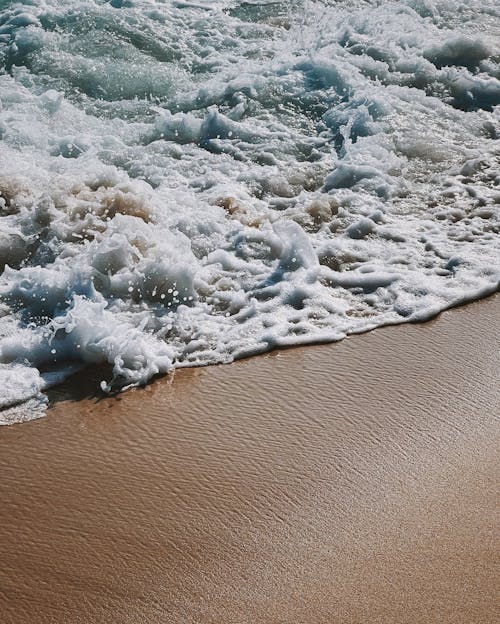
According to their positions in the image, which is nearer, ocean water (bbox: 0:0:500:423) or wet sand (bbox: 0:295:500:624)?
wet sand (bbox: 0:295:500:624)

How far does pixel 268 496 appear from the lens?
308cm

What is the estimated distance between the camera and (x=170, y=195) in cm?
556

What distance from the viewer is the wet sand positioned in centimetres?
261

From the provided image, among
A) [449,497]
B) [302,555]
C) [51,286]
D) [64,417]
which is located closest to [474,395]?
[449,497]

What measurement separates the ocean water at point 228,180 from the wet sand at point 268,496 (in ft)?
1.07

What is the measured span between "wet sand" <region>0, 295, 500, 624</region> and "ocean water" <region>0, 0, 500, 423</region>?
0.33m

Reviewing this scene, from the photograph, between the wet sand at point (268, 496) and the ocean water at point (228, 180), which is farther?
the ocean water at point (228, 180)

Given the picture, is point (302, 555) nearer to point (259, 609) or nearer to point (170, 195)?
point (259, 609)

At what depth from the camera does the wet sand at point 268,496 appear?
2.61 metres

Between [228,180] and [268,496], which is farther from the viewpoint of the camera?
[228,180]

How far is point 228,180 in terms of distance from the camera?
593 cm

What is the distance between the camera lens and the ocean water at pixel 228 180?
4270mm

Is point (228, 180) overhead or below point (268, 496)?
below

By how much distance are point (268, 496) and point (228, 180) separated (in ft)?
11.0
